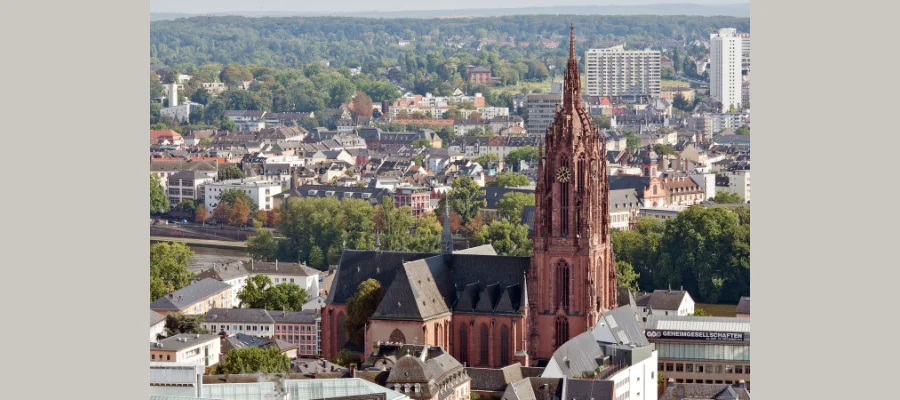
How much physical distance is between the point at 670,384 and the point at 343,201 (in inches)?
2405

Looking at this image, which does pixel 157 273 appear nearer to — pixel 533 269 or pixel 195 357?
pixel 195 357

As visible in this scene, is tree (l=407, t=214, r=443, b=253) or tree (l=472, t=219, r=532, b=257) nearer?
tree (l=472, t=219, r=532, b=257)

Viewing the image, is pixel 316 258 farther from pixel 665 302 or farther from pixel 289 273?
pixel 665 302

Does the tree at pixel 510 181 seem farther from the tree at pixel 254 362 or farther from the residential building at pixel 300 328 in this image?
the tree at pixel 254 362

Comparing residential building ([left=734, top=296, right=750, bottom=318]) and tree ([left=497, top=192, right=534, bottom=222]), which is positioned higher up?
tree ([left=497, top=192, right=534, bottom=222])

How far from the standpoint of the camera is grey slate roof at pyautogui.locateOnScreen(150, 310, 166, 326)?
87.4 m

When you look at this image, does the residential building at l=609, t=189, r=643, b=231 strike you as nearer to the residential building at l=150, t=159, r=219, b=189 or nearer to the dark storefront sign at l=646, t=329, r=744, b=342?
the residential building at l=150, t=159, r=219, b=189

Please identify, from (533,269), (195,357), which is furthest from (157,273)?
(533,269)

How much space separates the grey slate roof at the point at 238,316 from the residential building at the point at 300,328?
36cm

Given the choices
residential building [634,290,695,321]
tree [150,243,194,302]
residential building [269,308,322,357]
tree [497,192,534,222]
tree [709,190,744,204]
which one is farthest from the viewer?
tree [709,190,744,204]

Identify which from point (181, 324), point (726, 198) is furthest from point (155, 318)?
point (726, 198)

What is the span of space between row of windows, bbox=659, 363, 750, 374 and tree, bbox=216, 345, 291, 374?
13969 mm

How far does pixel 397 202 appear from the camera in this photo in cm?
14575

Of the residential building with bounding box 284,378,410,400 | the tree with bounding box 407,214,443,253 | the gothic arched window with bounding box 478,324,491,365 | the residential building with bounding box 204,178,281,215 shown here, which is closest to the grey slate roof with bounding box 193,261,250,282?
the tree with bounding box 407,214,443,253
